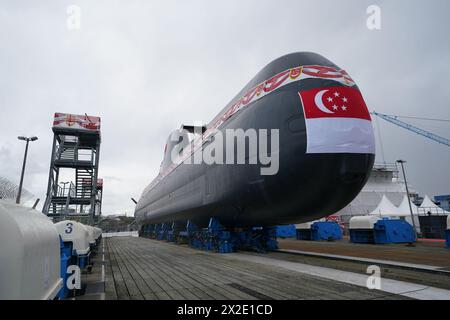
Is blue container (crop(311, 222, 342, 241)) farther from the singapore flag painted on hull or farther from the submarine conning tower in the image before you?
the singapore flag painted on hull

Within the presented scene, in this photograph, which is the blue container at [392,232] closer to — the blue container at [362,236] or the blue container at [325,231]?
the blue container at [362,236]

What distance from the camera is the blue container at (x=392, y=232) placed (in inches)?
671

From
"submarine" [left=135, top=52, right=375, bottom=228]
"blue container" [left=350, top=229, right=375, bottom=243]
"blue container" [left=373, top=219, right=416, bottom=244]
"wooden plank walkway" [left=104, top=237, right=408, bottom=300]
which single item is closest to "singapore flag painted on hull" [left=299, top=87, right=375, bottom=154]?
"submarine" [left=135, top=52, right=375, bottom=228]

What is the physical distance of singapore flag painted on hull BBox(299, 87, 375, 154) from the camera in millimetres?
8555

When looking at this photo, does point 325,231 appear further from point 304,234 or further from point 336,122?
point 336,122

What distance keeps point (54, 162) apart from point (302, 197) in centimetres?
3632

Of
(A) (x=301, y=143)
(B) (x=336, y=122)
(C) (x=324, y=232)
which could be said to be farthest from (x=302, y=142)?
(C) (x=324, y=232)

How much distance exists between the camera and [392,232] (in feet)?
56.5

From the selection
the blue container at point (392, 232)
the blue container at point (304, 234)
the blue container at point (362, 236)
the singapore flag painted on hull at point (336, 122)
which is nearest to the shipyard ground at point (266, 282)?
the singapore flag painted on hull at point (336, 122)

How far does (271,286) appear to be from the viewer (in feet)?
21.6

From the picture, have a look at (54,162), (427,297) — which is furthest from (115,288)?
(54,162)

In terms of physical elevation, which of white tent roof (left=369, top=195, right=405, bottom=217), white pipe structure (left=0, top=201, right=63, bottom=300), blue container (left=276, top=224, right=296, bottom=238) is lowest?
blue container (left=276, top=224, right=296, bottom=238)

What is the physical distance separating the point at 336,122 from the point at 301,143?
1.20 m
